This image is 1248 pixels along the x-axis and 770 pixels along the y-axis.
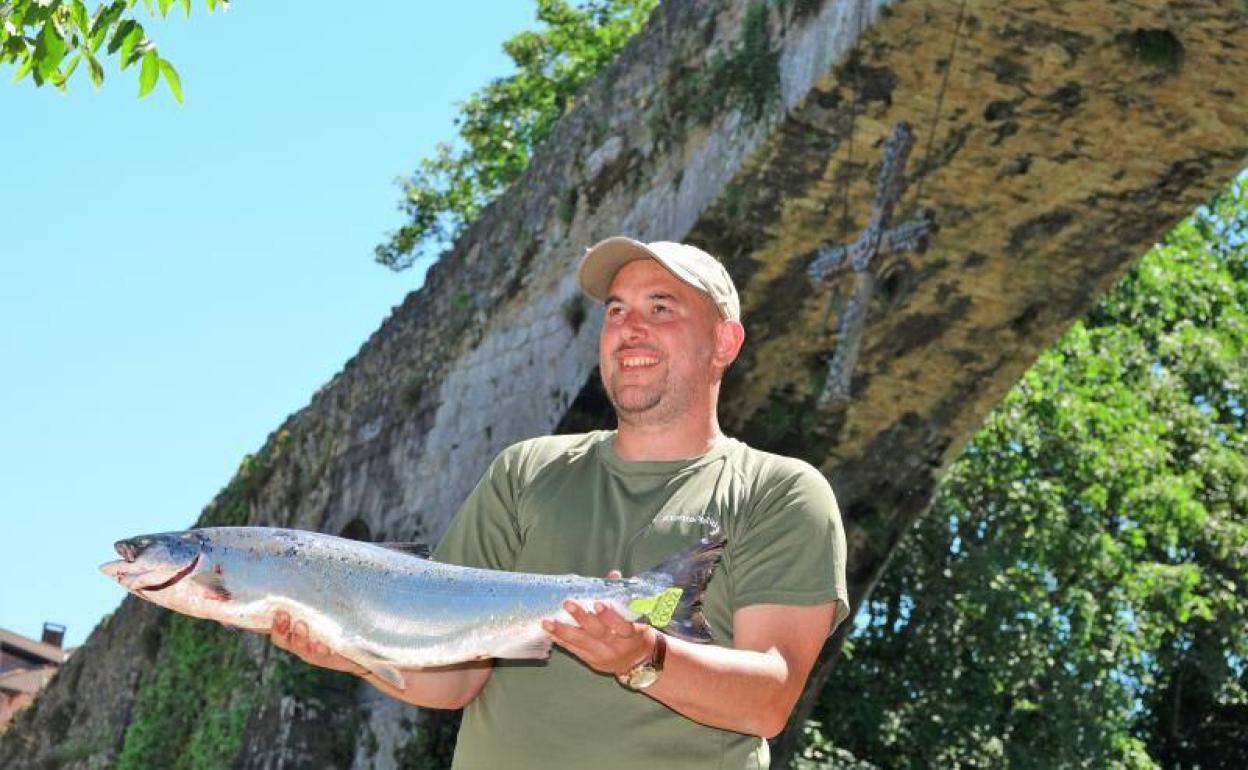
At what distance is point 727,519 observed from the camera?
3.10m

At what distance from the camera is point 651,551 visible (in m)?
3.04

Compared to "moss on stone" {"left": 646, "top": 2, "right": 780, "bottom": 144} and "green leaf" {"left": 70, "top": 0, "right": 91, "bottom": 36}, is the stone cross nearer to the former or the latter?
"moss on stone" {"left": 646, "top": 2, "right": 780, "bottom": 144}

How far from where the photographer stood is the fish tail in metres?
2.74

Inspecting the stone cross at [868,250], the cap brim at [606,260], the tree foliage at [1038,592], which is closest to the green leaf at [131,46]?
the cap brim at [606,260]

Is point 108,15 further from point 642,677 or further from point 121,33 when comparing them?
Answer: point 642,677

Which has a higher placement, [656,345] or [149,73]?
[149,73]

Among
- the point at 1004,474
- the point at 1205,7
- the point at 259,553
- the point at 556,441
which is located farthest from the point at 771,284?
the point at 1004,474

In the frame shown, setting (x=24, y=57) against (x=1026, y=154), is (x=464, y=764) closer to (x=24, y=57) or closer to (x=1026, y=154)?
(x=24, y=57)

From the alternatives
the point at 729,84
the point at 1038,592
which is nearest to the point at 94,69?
the point at 729,84

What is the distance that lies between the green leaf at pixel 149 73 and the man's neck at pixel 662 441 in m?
2.41

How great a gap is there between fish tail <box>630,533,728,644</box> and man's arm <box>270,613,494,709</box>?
0.44 meters

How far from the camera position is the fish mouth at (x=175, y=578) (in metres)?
2.79

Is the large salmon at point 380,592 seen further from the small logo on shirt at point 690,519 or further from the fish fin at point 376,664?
the small logo on shirt at point 690,519

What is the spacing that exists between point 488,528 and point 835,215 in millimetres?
5853
